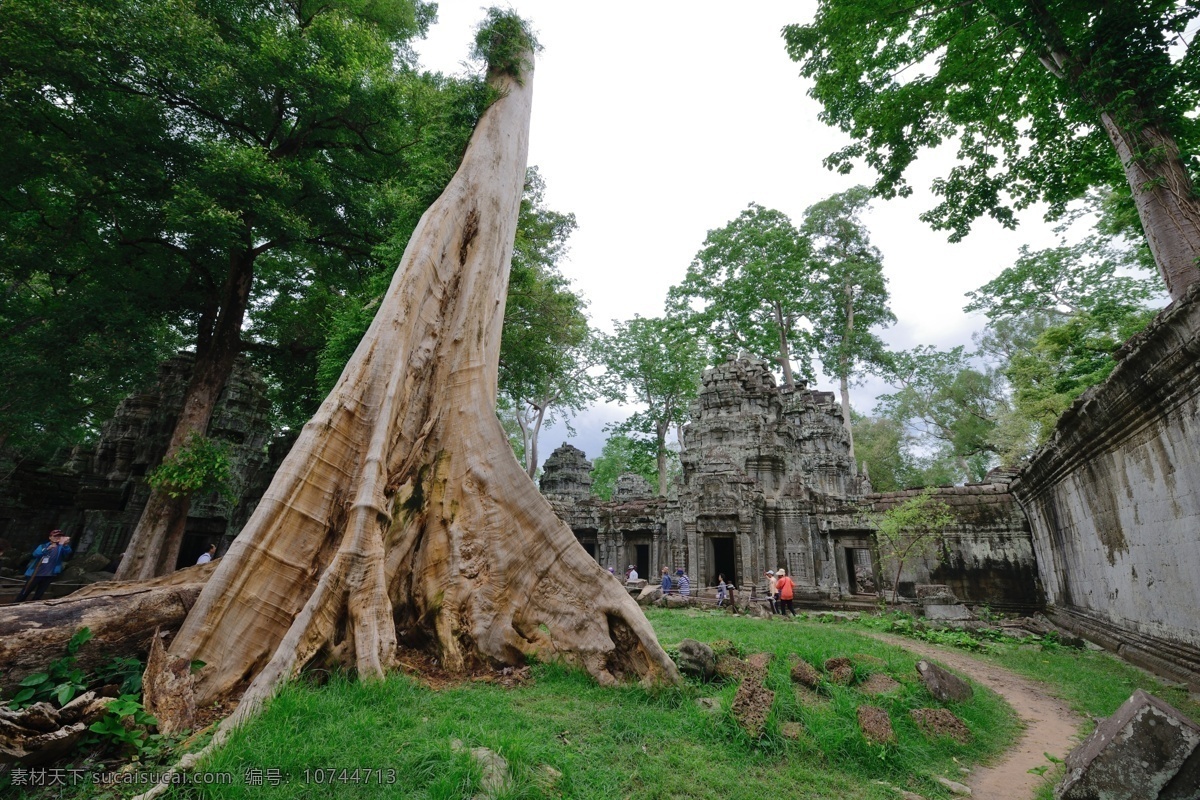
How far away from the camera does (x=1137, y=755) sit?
234 cm

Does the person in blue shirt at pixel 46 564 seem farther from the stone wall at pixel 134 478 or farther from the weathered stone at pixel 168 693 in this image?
the weathered stone at pixel 168 693

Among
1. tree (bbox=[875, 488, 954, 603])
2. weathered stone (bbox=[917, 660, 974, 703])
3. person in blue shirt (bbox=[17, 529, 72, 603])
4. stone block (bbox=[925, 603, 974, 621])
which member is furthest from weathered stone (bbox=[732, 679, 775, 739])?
person in blue shirt (bbox=[17, 529, 72, 603])

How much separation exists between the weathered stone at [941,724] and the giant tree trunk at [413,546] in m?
1.75

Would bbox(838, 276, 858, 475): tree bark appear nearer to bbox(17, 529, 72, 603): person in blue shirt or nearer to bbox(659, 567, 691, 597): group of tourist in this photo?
bbox(659, 567, 691, 597): group of tourist

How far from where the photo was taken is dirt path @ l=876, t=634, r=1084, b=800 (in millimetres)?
2881

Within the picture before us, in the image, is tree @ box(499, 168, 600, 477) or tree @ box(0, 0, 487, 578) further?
tree @ box(499, 168, 600, 477)

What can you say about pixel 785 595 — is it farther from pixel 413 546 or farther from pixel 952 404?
pixel 952 404

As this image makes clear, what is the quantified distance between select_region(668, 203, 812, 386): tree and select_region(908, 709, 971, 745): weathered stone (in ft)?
63.7

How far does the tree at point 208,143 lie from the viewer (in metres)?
7.59

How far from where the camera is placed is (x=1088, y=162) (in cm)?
682

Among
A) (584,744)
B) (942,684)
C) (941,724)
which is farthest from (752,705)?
(942,684)

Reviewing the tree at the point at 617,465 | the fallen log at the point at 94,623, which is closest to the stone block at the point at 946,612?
the fallen log at the point at 94,623

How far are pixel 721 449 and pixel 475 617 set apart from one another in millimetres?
14095

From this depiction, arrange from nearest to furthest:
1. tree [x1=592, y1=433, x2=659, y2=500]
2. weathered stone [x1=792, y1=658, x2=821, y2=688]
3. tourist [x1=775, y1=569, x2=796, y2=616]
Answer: weathered stone [x1=792, y1=658, x2=821, y2=688], tourist [x1=775, y1=569, x2=796, y2=616], tree [x1=592, y1=433, x2=659, y2=500]
